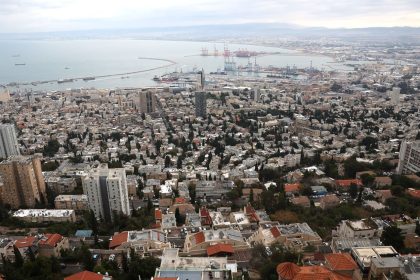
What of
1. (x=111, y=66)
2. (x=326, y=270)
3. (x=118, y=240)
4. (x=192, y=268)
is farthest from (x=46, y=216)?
(x=111, y=66)

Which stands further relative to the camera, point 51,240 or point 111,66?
point 111,66

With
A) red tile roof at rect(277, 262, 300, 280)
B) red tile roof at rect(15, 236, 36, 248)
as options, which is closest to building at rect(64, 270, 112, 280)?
red tile roof at rect(15, 236, 36, 248)

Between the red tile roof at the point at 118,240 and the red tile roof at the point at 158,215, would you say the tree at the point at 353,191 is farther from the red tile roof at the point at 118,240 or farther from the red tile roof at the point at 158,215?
the red tile roof at the point at 118,240

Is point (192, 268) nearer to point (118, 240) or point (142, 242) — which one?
point (142, 242)

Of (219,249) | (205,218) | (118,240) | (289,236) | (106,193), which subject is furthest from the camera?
(106,193)

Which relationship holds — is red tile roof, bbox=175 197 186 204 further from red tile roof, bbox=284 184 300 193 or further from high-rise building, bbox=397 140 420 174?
high-rise building, bbox=397 140 420 174
